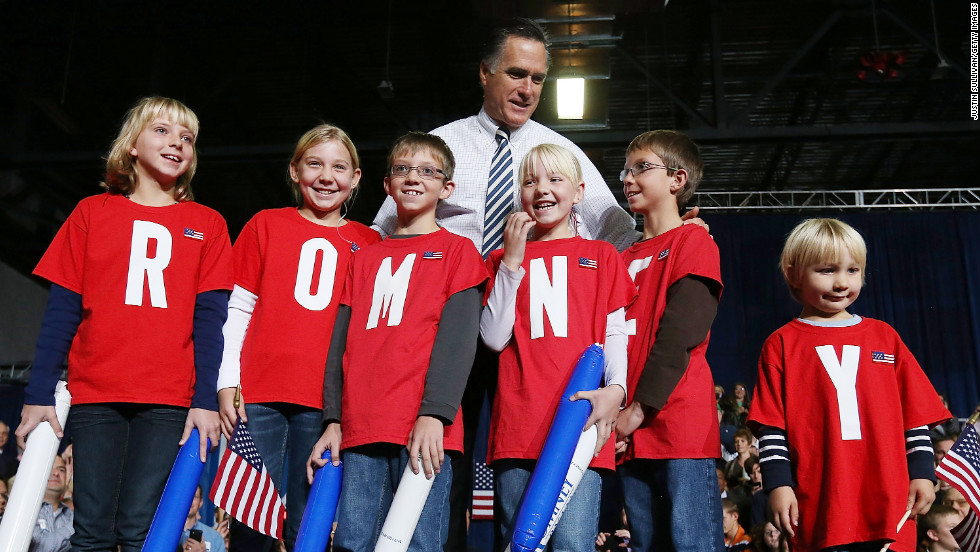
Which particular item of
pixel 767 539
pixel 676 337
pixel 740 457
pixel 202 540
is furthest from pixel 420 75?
pixel 676 337

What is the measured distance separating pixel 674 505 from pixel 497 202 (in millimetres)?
1044

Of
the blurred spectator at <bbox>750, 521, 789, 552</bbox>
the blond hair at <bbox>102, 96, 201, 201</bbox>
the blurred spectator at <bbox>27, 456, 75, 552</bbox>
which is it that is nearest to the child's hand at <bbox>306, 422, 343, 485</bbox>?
the blond hair at <bbox>102, 96, 201, 201</bbox>

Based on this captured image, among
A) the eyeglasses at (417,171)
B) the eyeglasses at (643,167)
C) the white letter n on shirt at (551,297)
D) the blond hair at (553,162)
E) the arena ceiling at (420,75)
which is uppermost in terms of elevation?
the arena ceiling at (420,75)

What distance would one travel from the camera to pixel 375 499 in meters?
2.00

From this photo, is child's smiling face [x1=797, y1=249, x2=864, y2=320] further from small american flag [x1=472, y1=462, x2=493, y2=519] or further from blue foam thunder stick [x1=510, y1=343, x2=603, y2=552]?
small american flag [x1=472, y1=462, x2=493, y2=519]

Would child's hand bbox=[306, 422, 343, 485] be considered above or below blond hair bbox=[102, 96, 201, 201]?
below

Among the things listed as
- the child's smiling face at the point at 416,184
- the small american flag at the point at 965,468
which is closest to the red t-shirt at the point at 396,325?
the child's smiling face at the point at 416,184

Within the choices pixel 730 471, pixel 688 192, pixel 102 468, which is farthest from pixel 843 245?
pixel 730 471

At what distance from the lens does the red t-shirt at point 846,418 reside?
83.1 inches

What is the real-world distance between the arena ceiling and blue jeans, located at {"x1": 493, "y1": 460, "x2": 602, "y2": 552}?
5569 millimetres

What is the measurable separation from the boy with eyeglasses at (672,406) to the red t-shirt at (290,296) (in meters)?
0.85

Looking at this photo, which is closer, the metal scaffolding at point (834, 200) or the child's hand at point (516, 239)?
the child's hand at point (516, 239)

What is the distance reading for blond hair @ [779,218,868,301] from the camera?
2334 millimetres

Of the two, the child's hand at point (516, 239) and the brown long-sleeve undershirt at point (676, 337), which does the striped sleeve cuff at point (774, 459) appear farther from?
the child's hand at point (516, 239)
